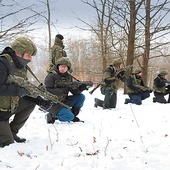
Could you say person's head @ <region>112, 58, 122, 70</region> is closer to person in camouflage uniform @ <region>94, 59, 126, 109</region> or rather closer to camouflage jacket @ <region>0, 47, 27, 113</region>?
person in camouflage uniform @ <region>94, 59, 126, 109</region>

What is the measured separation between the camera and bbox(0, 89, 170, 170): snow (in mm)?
2572

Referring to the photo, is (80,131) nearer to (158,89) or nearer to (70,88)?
(70,88)

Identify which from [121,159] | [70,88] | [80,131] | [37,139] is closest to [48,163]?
[121,159]

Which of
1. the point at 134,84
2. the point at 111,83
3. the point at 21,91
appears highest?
the point at 21,91

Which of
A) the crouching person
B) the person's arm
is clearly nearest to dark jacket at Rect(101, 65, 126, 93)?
the crouching person

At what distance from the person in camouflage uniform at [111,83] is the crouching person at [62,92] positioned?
71.2 inches

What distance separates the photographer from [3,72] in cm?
309

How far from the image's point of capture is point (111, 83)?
7109 millimetres

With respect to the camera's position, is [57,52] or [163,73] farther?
[163,73]

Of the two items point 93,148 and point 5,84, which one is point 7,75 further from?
point 93,148

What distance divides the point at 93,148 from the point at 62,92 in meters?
2.03

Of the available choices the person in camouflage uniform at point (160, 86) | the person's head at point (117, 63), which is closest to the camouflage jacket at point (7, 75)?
the person's head at point (117, 63)

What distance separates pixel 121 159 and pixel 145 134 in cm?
121

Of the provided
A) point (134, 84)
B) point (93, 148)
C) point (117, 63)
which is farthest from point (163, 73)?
point (93, 148)
